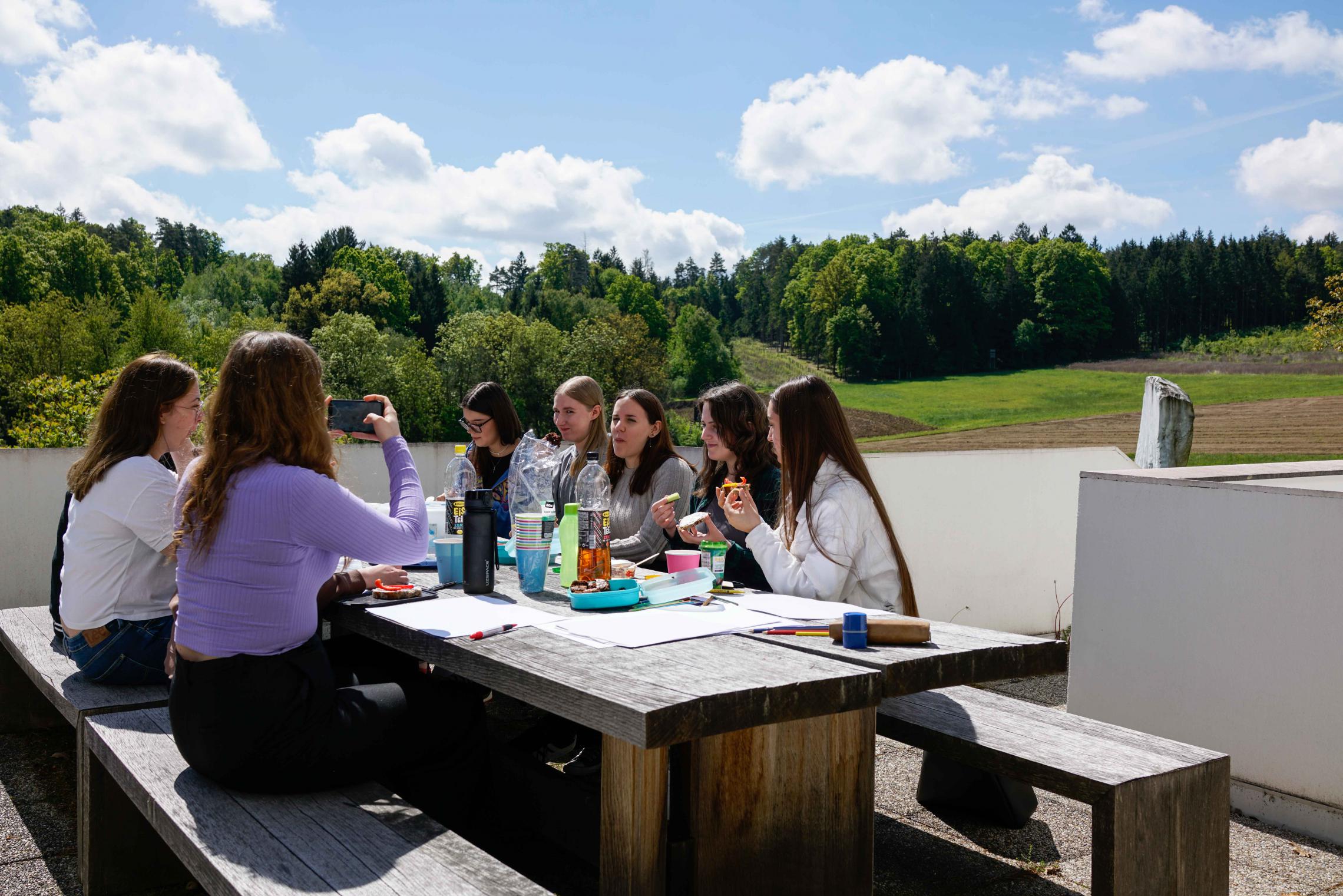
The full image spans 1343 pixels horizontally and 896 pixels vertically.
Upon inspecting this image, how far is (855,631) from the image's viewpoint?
225 cm

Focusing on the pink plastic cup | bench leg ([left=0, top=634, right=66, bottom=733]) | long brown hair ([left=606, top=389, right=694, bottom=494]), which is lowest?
bench leg ([left=0, top=634, right=66, bottom=733])

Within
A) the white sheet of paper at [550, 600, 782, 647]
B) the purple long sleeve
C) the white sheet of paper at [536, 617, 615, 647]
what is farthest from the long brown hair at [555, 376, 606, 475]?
the purple long sleeve

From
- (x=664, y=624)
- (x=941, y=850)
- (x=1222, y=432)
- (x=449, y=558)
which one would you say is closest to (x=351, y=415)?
(x=449, y=558)

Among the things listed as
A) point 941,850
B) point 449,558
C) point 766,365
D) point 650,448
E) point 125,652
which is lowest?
point 941,850

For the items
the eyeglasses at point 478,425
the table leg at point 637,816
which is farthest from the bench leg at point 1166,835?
the eyeglasses at point 478,425

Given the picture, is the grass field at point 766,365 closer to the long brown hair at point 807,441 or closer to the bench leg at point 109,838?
the long brown hair at point 807,441

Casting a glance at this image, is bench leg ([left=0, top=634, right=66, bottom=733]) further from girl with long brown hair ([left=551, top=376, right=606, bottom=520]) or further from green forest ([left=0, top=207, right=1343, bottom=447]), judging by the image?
green forest ([left=0, top=207, right=1343, bottom=447])

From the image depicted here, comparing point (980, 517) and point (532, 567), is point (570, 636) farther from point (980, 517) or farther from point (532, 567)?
point (980, 517)

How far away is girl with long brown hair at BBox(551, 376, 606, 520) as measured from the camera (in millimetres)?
4711

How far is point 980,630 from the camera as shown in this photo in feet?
8.38

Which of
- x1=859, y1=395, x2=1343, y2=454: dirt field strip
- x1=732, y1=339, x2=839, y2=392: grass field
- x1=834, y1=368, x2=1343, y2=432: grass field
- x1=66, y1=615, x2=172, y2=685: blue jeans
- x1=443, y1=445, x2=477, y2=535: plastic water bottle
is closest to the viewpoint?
x1=66, y1=615, x2=172, y2=685: blue jeans

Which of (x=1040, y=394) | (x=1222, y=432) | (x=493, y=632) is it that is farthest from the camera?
(x=1040, y=394)

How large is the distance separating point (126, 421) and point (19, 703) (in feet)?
6.53

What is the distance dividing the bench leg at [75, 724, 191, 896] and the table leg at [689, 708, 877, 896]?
165 centimetres
